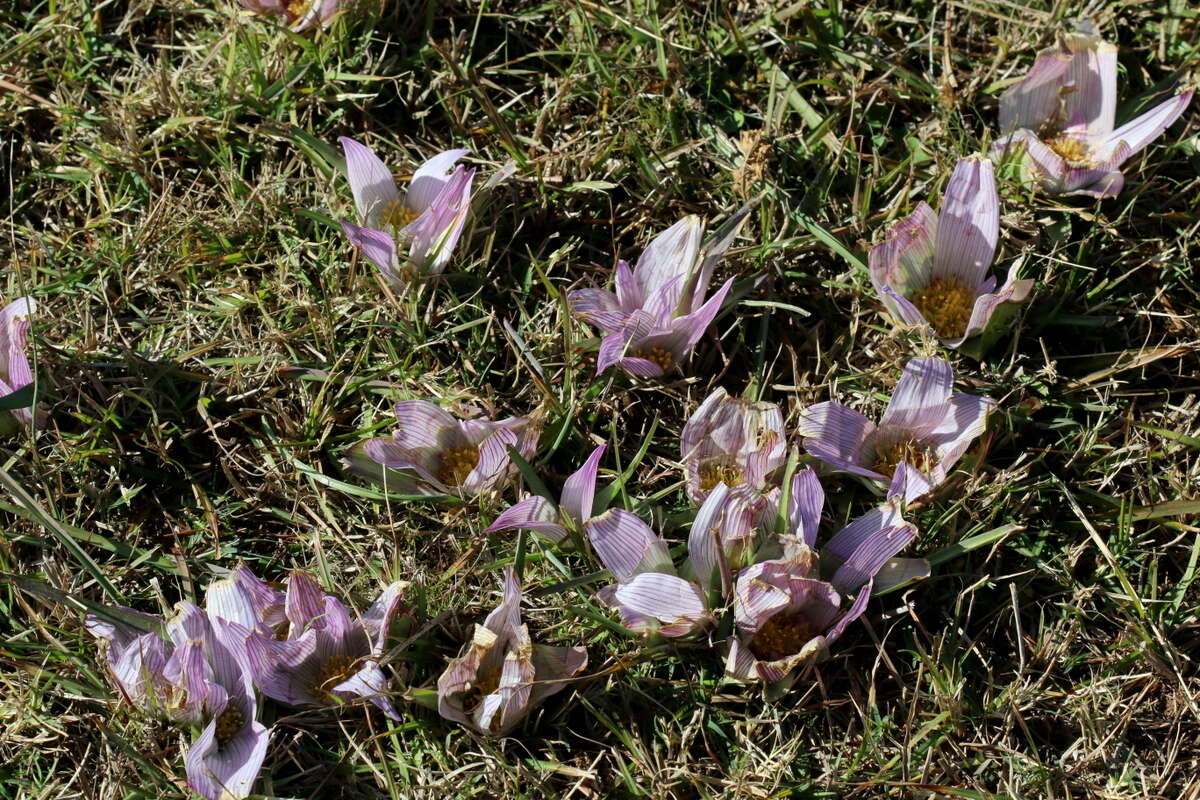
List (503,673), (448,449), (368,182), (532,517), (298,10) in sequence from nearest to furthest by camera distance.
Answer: (503,673)
(532,517)
(448,449)
(368,182)
(298,10)

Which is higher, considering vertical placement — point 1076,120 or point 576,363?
point 1076,120

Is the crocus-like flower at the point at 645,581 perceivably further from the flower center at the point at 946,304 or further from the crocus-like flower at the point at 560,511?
the flower center at the point at 946,304

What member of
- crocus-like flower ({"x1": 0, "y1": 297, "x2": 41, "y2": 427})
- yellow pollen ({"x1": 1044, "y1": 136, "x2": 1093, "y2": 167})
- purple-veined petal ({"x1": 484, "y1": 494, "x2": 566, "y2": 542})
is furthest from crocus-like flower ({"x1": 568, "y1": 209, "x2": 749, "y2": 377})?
crocus-like flower ({"x1": 0, "y1": 297, "x2": 41, "y2": 427})

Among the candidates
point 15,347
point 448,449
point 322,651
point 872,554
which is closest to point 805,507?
point 872,554

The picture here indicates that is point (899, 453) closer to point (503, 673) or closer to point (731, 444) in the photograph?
point (731, 444)

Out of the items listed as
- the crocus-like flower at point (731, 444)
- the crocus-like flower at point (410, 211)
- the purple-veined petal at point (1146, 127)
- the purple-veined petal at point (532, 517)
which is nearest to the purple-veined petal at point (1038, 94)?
the purple-veined petal at point (1146, 127)

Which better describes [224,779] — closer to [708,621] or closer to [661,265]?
[708,621]
